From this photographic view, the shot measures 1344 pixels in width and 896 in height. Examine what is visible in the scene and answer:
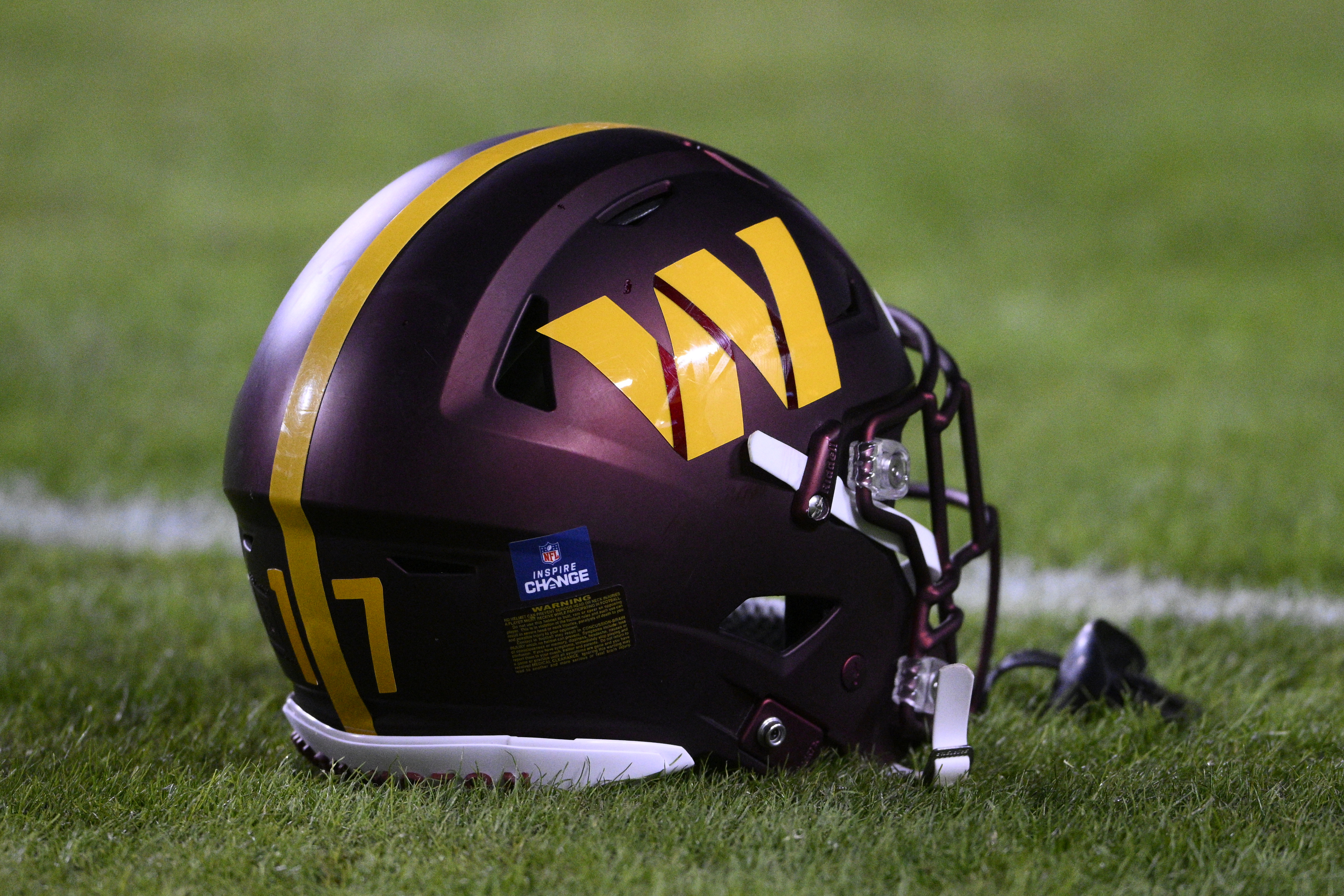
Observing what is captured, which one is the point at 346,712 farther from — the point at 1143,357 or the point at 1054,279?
the point at 1054,279

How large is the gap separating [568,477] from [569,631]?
21 cm

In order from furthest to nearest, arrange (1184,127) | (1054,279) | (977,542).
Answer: (1184,127), (1054,279), (977,542)

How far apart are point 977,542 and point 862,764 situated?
428mm

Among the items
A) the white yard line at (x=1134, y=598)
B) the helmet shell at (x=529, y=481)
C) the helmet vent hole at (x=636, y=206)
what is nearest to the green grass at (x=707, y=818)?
the helmet shell at (x=529, y=481)

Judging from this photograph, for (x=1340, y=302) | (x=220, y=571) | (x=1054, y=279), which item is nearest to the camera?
(x=220, y=571)

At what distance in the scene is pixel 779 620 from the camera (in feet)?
6.91

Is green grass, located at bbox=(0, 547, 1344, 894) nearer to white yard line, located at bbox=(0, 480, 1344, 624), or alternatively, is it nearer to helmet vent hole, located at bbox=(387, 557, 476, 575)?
helmet vent hole, located at bbox=(387, 557, 476, 575)

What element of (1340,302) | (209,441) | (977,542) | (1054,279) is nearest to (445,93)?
(1054,279)

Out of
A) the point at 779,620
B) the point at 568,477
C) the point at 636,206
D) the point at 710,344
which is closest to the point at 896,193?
the point at 779,620

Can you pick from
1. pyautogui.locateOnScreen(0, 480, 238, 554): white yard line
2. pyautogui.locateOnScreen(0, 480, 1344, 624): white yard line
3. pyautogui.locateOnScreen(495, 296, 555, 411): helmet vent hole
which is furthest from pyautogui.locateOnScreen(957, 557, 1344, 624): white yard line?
pyautogui.locateOnScreen(0, 480, 238, 554): white yard line

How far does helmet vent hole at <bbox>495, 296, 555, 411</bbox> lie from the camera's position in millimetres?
1665

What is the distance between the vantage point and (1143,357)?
213 inches

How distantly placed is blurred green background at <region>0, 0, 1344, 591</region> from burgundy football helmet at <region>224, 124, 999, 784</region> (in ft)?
6.13

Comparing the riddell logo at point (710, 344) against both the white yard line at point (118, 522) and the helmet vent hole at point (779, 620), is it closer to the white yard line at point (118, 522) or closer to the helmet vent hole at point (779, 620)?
the helmet vent hole at point (779, 620)
